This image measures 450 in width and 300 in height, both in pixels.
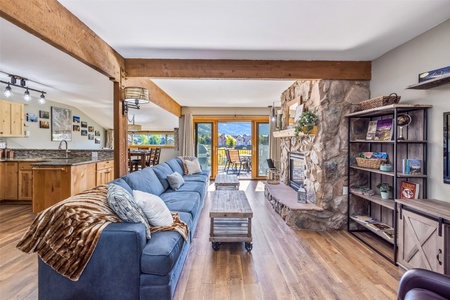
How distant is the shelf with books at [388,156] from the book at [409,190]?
15mm

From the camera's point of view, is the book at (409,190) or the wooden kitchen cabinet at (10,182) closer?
the book at (409,190)

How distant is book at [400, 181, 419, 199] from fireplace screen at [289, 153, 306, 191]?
5.65ft

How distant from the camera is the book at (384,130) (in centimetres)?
295

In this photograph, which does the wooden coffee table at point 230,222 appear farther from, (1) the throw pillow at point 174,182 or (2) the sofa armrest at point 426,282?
(2) the sofa armrest at point 426,282

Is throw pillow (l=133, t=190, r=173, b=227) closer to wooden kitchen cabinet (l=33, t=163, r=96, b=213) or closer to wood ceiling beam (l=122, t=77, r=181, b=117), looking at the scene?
wood ceiling beam (l=122, t=77, r=181, b=117)

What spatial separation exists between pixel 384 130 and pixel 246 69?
1.96 meters

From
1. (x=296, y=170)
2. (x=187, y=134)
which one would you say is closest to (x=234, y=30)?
(x=296, y=170)

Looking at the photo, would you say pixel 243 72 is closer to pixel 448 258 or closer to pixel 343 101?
pixel 343 101

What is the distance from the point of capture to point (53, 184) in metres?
4.09

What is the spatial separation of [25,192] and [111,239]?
4.44 meters

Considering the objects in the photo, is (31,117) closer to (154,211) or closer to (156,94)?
(156,94)

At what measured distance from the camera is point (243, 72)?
349cm

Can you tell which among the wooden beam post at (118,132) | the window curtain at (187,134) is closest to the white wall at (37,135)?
the window curtain at (187,134)

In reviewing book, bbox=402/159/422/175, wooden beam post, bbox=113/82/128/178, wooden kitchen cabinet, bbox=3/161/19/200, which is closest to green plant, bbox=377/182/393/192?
book, bbox=402/159/422/175
